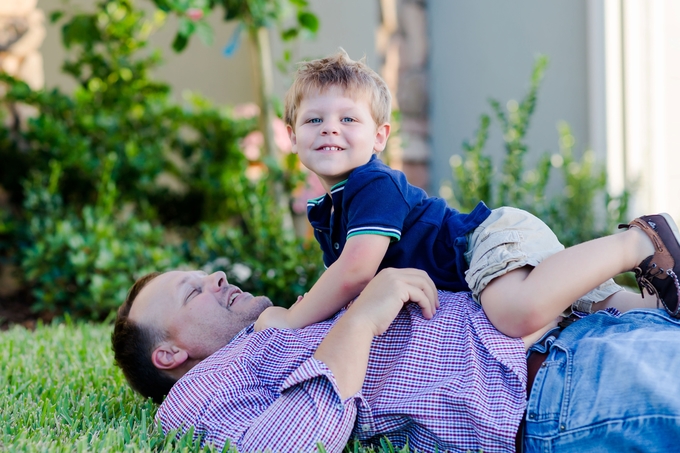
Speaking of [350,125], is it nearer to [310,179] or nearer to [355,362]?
[355,362]

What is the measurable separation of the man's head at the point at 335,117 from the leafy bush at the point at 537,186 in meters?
1.72

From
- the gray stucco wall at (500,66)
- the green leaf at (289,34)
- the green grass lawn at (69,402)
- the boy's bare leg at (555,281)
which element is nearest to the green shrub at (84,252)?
the green grass lawn at (69,402)

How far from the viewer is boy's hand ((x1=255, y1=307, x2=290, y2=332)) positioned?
1.85m

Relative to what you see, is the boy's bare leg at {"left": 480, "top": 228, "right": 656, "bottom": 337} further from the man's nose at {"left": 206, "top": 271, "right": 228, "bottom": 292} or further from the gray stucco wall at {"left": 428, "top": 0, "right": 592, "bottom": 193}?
the gray stucco wall at {"left": 428, "top": 0, "right": 592, "bottom": 193}

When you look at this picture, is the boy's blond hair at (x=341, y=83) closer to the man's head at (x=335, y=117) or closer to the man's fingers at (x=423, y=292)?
the man's head at (x=335, y=117)

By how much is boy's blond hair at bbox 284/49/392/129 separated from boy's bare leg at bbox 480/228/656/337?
0.63 meters

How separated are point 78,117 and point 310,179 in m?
1.47

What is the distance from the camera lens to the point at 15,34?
4.06m

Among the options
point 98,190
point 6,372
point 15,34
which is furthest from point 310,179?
point 6,372

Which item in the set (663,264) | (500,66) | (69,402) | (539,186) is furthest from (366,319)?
(500,66)

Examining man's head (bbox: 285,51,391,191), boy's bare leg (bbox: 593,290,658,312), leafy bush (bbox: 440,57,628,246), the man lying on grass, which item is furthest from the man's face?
leafy bush (bbox: 440,57,628,246)

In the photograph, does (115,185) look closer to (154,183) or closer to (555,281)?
(154,183)

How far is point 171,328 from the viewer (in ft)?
6.27

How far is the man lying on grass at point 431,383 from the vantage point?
54.8 inches
